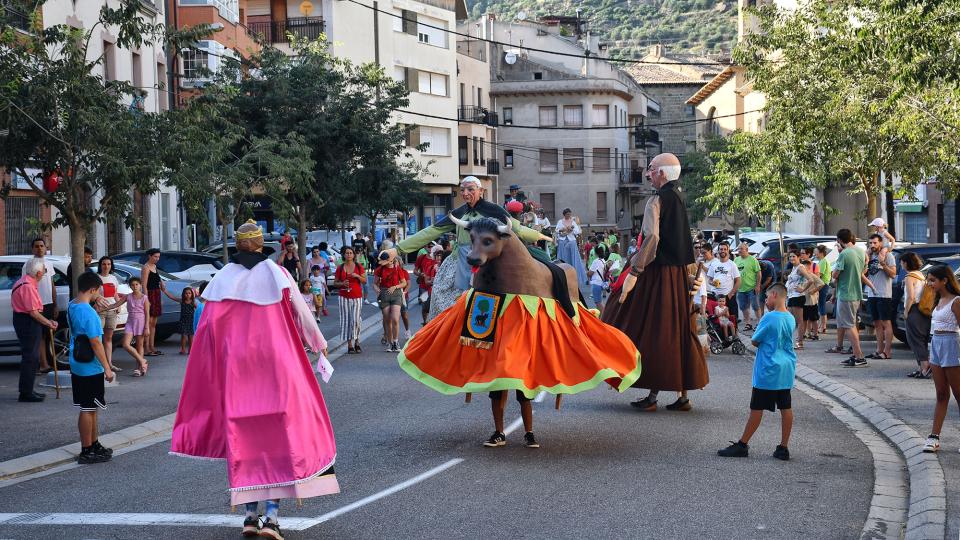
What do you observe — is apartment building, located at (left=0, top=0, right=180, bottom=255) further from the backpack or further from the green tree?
the backpack

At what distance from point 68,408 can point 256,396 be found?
23.0ft

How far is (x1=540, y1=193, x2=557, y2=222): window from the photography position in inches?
3273

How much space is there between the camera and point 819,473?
9.12 meters

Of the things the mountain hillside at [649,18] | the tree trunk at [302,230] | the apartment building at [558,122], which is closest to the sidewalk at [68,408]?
the tree trunk at [302,230]

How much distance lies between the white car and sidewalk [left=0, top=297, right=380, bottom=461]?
19.7 inches

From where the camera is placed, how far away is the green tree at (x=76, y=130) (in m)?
15.0

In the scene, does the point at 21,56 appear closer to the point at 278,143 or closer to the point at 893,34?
the point at 893,34

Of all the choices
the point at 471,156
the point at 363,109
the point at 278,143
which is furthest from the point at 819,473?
the point at 471,156

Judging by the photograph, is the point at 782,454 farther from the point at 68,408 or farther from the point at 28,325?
the point at 28,325

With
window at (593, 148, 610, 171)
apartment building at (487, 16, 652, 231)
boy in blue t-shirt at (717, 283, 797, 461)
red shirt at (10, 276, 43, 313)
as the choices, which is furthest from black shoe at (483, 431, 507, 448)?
window at (593, 148, 610, 171)

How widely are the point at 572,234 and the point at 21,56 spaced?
11.8 metres

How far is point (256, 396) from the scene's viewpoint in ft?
23.7

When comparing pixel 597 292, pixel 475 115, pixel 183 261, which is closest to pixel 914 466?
pixel 597 292

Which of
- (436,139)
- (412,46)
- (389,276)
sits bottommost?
(389,276)
